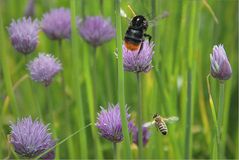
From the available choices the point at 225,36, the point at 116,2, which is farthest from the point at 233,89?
the point at 116,2

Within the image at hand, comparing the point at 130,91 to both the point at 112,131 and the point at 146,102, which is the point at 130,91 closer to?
the point at 146,102

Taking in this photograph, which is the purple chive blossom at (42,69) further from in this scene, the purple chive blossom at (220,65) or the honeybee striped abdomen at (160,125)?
the purple chive blossom at (220,65)

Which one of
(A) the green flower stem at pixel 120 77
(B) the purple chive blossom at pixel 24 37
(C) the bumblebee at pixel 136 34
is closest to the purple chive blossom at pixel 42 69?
(B) the purple chive blossom at pixel 24 37

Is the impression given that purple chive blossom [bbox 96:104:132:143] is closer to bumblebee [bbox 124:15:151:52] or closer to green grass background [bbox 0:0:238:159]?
bumblebee [bbox 124:15:151:52]

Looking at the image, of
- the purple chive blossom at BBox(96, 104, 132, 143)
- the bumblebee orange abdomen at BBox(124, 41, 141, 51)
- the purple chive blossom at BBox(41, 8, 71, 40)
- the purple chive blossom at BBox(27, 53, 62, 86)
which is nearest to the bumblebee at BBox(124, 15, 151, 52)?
the bumblebee orange abdomen at BBox(124, 41, 141, 51)

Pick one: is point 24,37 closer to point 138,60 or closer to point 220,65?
point 138,60
